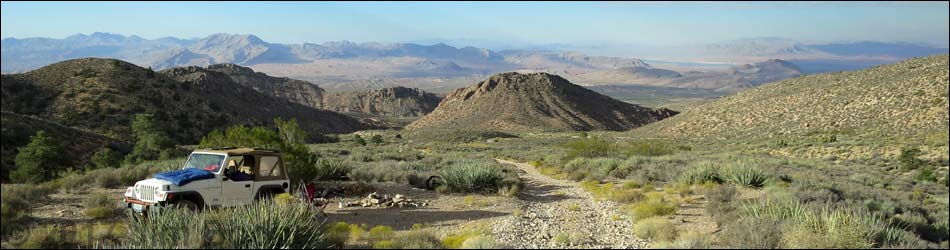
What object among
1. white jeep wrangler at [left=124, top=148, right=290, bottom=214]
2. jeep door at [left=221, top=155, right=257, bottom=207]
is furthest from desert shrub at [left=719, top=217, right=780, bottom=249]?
jeep door at [left=221, top=155, right=257, bottom=207]

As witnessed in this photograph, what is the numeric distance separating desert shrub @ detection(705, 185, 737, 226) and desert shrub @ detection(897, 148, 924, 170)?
6672 millimetres

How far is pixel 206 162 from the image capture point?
11359 mm

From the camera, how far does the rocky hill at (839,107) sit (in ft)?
61.4

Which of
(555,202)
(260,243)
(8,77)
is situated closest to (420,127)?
(8,77)

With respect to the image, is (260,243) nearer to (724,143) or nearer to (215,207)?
(215,207)

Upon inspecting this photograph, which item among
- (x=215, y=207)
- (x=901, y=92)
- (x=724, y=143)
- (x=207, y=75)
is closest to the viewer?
(x=215, y=207)

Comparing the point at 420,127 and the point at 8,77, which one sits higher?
the point at 8,77

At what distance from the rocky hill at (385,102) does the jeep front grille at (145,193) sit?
121 m

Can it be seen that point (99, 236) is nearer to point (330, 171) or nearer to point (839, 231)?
point (330, 171)

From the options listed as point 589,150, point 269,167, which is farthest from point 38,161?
point 589,150

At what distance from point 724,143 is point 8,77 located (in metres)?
62.8

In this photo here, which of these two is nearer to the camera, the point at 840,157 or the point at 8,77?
the point at 840,157

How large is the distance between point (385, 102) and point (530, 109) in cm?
5995

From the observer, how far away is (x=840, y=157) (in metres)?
25.4
